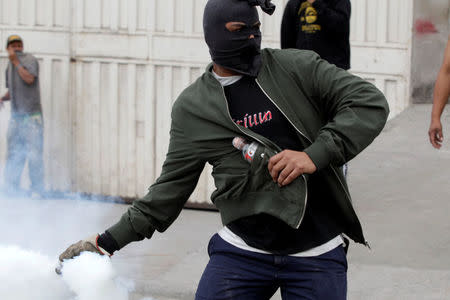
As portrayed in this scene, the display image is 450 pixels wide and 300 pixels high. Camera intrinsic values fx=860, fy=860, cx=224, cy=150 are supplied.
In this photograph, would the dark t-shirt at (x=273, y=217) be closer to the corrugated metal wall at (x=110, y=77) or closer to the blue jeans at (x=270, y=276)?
the blue jeans at (x=270, y=276)

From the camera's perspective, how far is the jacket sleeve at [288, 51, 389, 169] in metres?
2.82

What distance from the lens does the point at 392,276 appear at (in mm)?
5336

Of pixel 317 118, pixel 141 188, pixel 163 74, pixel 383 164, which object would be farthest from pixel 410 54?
pixel 317 118

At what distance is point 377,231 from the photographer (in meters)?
6.11

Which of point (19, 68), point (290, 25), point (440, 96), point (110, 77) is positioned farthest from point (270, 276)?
point (19, 68)

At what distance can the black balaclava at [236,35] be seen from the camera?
3035 mm

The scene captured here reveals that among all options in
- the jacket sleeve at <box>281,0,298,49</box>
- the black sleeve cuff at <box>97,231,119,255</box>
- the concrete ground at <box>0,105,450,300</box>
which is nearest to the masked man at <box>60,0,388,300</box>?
the black sleeve cuff at <box>97,231,119,255</box>

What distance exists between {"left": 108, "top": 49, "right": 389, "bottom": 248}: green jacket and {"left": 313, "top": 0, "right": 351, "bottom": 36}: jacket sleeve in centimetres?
294

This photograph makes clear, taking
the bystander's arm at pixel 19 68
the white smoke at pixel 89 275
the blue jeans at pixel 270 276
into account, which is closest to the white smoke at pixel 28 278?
the white smoke at pixel 89 275

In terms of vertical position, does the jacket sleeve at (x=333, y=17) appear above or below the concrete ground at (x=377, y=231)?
above

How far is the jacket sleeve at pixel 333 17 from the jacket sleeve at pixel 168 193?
9.81 feet

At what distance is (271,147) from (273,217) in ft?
0.81

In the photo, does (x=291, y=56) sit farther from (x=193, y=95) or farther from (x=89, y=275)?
(x=89, y=275)

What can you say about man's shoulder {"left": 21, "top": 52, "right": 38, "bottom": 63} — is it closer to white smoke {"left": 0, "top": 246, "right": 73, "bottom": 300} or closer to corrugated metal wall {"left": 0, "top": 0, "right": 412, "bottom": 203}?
corrugated metal wall {"left": 0, "top": 0, "right": 412, "bottom": 203}
